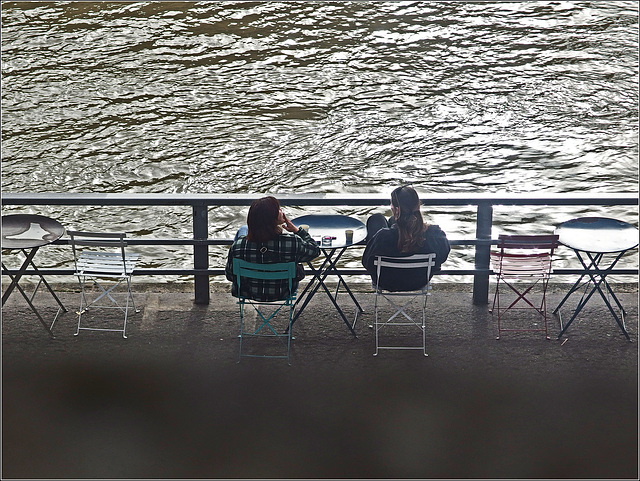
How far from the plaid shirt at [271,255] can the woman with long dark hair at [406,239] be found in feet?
1.46

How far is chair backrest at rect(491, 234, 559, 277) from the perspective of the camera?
6.16 metres

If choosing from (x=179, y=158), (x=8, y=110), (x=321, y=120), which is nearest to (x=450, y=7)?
(x=321, y=120)

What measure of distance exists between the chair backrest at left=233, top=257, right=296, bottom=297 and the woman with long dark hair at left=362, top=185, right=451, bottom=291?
1.98 feet

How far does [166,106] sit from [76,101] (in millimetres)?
1742

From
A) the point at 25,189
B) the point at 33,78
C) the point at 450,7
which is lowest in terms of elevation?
the point at 25,189

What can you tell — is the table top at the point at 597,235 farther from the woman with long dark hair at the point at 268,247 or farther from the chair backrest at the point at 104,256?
the chair backrest at the point at 104,256

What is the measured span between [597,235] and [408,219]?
1615 mm

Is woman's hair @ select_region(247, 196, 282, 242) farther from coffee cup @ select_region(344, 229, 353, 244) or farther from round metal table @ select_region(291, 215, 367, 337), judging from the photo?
coffee cup @ select_region(344, 229, 353, 244)

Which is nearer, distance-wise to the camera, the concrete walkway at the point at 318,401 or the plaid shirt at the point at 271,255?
the concrete walkway at the point at 318,401

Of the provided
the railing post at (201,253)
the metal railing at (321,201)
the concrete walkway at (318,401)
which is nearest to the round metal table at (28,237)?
the metal railing at (321,201)

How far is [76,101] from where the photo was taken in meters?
15.9

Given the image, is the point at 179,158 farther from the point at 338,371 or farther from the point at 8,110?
the point at 338,371

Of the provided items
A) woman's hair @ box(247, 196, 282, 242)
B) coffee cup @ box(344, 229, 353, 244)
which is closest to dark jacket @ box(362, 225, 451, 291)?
coffee cup @ box(344, 229, 353, 244)

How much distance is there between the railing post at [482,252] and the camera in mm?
6652
